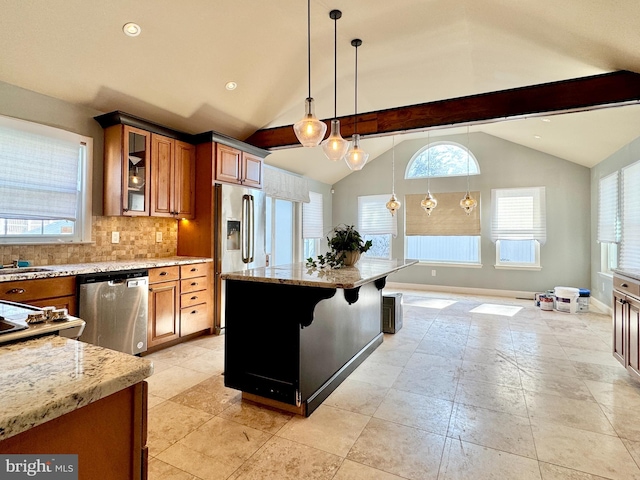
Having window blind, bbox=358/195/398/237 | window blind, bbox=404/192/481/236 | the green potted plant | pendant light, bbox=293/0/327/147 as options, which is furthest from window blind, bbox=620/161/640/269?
pendant light, bbox=293/0/327/147

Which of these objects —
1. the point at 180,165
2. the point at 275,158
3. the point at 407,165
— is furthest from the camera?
the point at 407,165

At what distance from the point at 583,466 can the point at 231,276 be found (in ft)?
7.55

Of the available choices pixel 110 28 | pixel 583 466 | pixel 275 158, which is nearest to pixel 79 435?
pixel 583 466

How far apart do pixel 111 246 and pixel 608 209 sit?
265 inches

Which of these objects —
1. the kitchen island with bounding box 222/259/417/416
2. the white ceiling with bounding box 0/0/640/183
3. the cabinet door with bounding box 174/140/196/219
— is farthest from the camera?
the cabinet door with bounding box 174/140/196/219

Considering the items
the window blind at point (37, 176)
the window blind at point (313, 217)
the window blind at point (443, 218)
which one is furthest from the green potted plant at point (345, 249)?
the window blind at point (443, 218)

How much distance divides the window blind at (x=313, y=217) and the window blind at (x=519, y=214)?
3606 mm

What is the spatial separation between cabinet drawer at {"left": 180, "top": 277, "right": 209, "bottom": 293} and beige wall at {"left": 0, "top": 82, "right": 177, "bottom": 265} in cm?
64

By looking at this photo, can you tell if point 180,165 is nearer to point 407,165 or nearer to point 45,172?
point 45,172

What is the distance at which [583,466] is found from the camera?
180 cm

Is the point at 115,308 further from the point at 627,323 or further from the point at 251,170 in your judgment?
the point at 627,323

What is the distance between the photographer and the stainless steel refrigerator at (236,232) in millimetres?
4078

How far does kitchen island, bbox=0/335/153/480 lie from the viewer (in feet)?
2.11

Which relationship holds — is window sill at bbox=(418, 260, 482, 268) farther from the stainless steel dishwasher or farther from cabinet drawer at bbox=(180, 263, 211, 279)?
the stainless steel dishwasher
